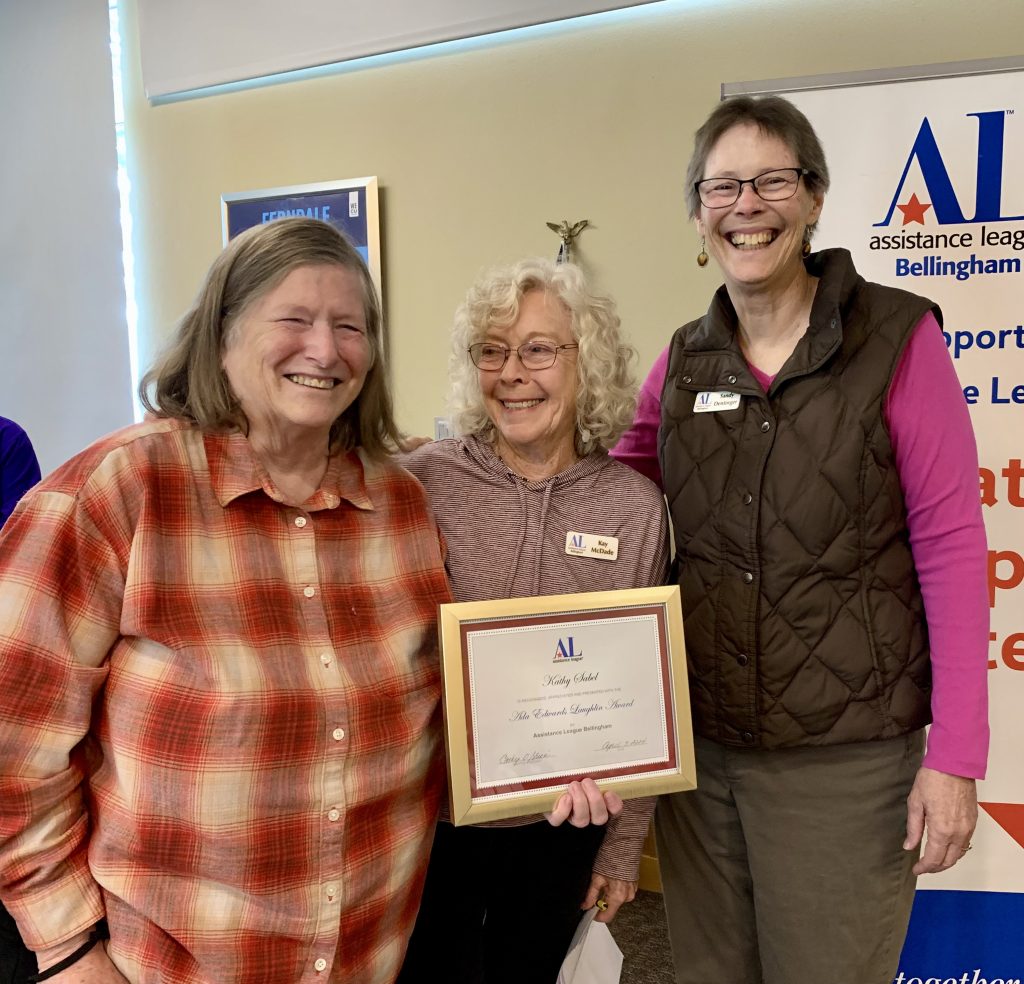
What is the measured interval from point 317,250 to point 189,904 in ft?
3.07

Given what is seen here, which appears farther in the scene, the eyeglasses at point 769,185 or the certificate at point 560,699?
the eyeglasses at point 769,185

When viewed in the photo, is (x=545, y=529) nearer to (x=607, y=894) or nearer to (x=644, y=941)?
(x=607, y=894)

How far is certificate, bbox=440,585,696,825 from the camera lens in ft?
3.99

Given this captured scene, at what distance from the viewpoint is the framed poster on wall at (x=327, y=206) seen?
3.23m

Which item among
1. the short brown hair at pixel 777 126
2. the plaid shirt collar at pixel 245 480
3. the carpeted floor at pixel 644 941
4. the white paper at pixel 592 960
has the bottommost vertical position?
the carpeted floor at pixel 644 941

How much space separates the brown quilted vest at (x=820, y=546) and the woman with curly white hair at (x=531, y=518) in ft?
0.61

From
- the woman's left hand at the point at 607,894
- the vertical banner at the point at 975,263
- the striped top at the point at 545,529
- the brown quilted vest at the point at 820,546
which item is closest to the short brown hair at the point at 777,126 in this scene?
the brown quilted vest at the point at 820,546

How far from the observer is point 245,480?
1172 mm

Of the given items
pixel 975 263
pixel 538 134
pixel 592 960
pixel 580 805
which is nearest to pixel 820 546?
pixel 580 805

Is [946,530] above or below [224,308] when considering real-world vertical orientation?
below

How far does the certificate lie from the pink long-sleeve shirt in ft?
1.47

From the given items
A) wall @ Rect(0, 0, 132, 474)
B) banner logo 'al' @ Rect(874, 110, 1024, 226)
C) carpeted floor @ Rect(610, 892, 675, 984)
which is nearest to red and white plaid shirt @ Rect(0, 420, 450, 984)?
carpeted floor @ Rect(610, 892, 675, 984)

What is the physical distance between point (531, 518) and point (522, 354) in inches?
12.8

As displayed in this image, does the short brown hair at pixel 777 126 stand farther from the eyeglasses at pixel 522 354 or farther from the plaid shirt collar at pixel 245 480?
the plaid shirt collar at pixel 245 480
